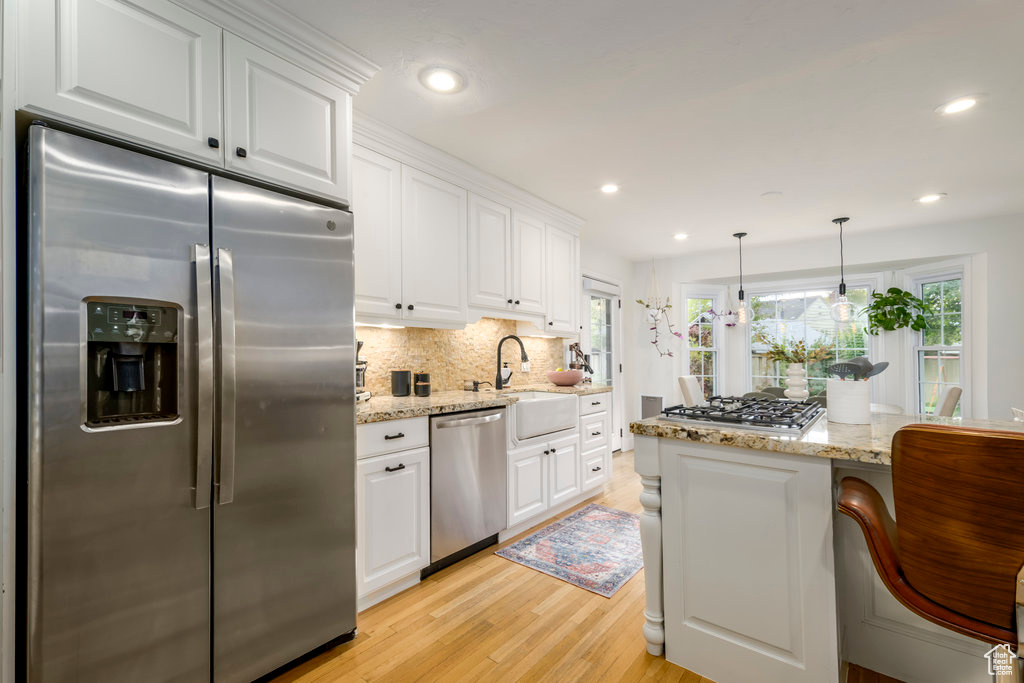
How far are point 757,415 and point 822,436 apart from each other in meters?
0.25

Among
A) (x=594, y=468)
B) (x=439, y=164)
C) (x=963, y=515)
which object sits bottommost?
(x=594, y=468)

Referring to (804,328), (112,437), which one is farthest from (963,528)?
(804,328)

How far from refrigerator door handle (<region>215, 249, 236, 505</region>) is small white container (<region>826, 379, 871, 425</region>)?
2172 mm

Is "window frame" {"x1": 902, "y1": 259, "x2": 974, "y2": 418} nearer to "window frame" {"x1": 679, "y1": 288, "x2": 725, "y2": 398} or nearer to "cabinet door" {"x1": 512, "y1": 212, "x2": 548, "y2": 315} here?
"window frame" {"x1": 679, "y1": 288, "x2": 725, "y2": 398}

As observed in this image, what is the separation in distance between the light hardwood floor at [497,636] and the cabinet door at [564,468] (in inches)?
31.9

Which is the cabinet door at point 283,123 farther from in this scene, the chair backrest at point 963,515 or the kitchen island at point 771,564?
the chair backrest at point 963,515

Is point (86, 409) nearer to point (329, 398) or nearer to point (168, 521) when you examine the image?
point (168, 521)

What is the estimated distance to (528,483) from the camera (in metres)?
3.05

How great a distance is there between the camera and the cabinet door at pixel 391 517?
6.81 ft

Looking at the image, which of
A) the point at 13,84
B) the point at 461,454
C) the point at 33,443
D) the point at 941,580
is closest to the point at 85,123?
the point at 13,84

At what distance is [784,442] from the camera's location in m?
1.46

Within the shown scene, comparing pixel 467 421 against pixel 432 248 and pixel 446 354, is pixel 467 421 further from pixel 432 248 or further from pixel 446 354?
pixel 432 248

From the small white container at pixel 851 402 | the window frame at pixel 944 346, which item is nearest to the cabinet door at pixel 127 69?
the small white container at pixel 851 402

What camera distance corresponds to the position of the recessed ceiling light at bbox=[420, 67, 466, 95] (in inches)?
77.5
